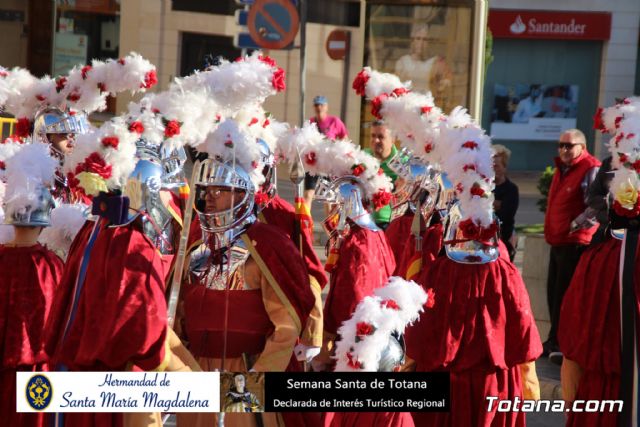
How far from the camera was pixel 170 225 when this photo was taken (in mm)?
7645

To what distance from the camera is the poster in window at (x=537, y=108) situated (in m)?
25.7

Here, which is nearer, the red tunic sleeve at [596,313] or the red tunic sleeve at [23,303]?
the red tunic sleeve at [23,303]

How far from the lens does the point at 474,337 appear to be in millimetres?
6211

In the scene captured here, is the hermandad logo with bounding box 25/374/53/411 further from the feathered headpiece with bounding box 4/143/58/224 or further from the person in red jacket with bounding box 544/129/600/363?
the person in red jacket with bounding box 544/129/600/363

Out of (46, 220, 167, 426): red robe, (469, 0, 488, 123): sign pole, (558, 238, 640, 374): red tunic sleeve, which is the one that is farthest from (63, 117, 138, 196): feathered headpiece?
(469, 0, 488, 123): sign pole

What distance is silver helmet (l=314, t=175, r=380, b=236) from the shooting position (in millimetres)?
7355

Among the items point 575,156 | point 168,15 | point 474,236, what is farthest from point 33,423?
point 168,15

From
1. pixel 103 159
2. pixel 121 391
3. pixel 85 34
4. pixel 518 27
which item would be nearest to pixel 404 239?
pixel 103 159

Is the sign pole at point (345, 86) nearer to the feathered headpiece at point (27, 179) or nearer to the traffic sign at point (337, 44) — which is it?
the traffic sign at point (337, 44)

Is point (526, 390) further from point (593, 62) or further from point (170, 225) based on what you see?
point (593, 62)

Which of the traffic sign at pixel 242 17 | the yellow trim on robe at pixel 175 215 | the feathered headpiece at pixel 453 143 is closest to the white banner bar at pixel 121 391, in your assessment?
the feathered headpiece at pixel 453 143

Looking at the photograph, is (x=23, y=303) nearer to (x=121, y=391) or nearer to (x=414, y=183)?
(x=121, y=391)

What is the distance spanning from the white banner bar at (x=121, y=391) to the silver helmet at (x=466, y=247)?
1.46 m

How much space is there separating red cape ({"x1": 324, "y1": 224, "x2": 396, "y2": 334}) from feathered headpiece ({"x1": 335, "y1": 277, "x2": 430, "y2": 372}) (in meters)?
1.30
